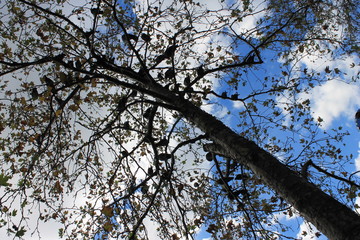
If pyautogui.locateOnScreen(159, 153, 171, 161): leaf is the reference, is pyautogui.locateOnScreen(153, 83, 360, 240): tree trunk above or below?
below

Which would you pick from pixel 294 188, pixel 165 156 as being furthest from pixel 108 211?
pixel 294 188

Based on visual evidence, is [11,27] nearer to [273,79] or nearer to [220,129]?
[220,129]

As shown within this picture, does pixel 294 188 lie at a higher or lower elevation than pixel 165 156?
lower

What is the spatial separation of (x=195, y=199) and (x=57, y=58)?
115 inches

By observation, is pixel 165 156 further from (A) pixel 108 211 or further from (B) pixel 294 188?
(B) pixel 294 188

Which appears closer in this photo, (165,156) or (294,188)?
(294,188)

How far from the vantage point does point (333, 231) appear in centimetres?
138

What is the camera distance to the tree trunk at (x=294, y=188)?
4.50ft

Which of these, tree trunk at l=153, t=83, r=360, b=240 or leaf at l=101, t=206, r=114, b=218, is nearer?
tree trunk at l=153, t=83, r=360, b=240

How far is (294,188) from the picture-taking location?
1.75 metres

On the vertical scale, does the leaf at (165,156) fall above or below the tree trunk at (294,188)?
above

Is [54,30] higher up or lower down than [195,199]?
higher up

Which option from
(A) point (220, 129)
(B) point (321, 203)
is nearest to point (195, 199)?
(A) point (220, 129)

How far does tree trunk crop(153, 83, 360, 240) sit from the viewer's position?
1.37m
